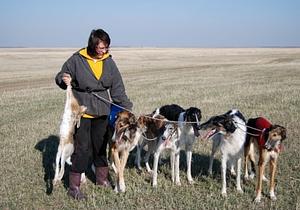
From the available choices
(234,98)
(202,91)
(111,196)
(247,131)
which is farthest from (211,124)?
(202,91)

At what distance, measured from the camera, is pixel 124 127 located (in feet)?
21.1

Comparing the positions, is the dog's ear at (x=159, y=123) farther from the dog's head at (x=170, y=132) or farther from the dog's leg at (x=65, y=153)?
the dog's leg at (x=65, y=153)

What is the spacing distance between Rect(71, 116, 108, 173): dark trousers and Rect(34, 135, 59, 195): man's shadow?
74 cm

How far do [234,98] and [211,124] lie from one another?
391 inches

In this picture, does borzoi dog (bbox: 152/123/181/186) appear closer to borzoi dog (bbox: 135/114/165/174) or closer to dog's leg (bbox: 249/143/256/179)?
borzoi dog (bbox: 135/114/165/174)

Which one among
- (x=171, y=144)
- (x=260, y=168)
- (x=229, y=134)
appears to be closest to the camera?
(x=260, y=168)

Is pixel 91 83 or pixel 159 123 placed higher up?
pixel 91 83

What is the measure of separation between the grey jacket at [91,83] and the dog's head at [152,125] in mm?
800

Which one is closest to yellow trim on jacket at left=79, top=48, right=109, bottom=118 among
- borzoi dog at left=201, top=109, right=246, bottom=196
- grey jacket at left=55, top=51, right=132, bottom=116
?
grey jacket at left=55, top=51, right=132, bottom=116

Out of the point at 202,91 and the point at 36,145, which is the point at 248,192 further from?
the point at 202,91

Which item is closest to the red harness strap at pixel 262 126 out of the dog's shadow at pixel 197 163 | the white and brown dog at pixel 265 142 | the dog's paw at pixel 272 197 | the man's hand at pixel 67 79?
the white and brown dog at pixel 265 142

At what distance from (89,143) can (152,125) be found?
1.40 m

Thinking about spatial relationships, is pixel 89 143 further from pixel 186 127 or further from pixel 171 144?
pixel 186 127

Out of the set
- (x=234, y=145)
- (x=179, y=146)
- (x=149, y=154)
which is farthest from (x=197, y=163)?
(x=234, y=145)
